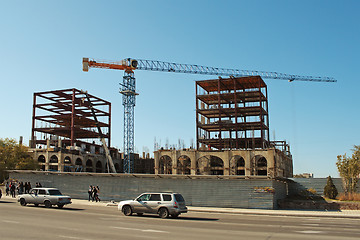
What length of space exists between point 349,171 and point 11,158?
5387 centimetres

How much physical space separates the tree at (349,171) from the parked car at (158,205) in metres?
28.4

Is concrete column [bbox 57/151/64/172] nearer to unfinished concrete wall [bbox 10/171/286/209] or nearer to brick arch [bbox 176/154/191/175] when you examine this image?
brick arch [bbox 176/154/191/175]

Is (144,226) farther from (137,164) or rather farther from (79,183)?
(137,164)

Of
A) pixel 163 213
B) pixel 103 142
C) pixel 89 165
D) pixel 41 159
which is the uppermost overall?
pixel 103 142

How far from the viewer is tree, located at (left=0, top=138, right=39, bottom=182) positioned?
59272 millimetres

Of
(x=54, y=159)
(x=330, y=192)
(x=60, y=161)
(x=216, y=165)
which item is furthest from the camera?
(x=54, y=159)

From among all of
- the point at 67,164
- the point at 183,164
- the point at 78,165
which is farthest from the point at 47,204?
the point at 78,165

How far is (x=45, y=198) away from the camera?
27.6m

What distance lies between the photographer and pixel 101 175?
38.2 metres

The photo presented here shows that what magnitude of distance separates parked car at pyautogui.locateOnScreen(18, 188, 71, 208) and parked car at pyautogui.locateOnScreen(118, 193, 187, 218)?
714 cm

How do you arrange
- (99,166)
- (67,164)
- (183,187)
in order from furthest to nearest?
(99,166)
(67,164)
(183,187)

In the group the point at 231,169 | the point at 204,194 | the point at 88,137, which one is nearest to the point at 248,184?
the point at 204,194

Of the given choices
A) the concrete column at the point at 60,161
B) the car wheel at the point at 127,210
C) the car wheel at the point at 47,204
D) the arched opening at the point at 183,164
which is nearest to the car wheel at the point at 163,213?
the car wheel at the point at 127,210

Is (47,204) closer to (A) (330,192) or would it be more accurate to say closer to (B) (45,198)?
(B) (45,198)
